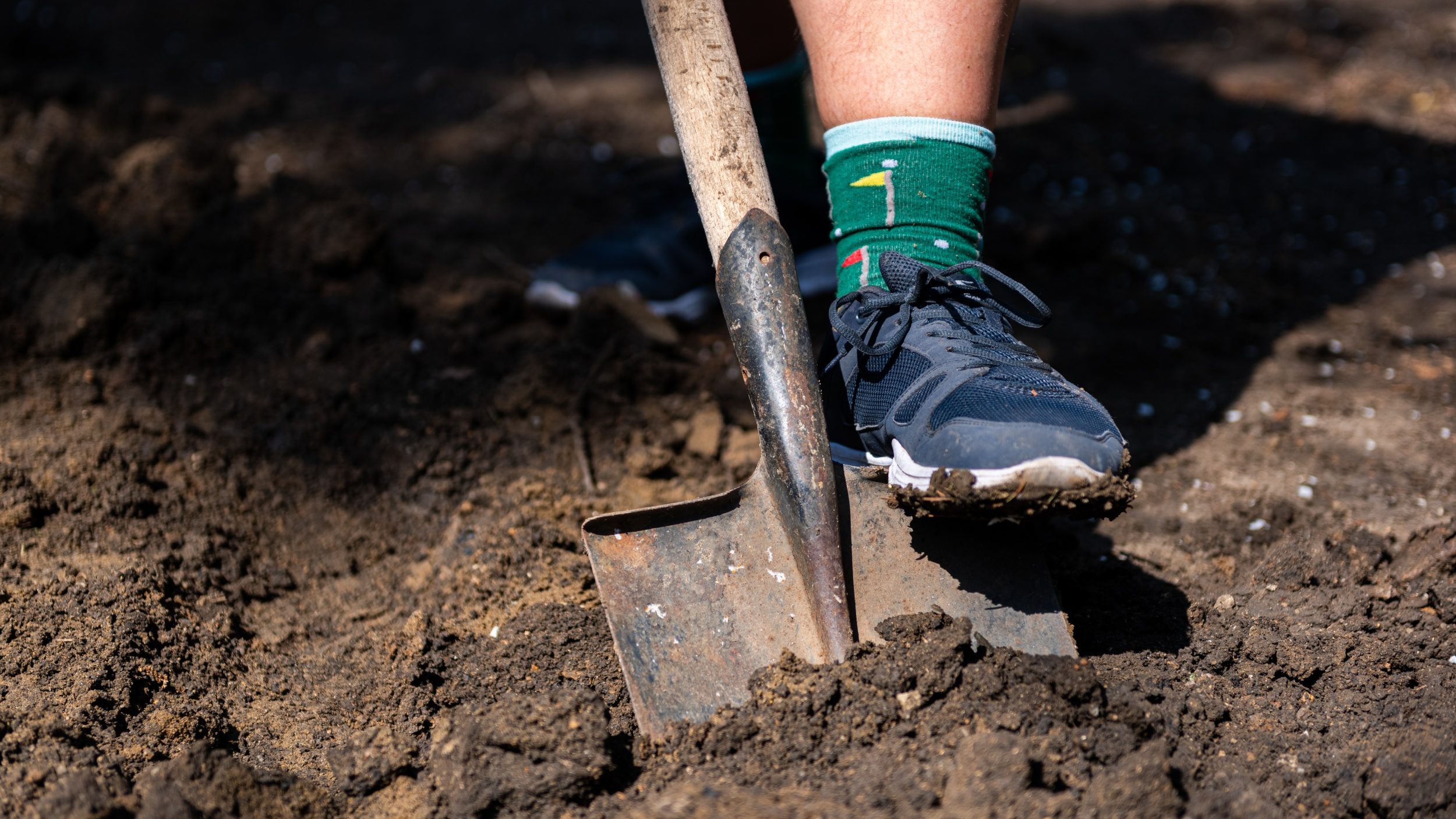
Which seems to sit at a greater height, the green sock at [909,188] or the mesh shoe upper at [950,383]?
the green sock at [909,188]

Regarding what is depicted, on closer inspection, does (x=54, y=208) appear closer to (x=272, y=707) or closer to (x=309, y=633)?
(x=309, y=633)

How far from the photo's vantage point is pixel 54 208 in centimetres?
277

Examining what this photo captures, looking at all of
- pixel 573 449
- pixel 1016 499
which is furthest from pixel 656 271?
pixel 1016 499

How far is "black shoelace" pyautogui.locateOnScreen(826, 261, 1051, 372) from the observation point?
1699 millimetres

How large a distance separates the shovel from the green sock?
0.56 ft

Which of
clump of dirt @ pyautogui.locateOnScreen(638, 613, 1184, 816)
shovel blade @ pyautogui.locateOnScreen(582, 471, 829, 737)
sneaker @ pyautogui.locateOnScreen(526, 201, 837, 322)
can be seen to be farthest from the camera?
sneaker @ pyautogui.locateOnScreen(526, 201, 837, 322)

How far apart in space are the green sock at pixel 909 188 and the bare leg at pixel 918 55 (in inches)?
1.0

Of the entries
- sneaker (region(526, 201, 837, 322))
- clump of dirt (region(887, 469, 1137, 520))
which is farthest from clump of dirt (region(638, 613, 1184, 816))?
sneaker (region(526, 201, 837, 322))

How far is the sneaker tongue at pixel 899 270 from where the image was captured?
1744 millimetres

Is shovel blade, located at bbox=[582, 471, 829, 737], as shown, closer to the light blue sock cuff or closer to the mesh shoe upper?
the mesh shoe upper

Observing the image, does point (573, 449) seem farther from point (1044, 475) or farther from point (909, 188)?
point (1044, 475)

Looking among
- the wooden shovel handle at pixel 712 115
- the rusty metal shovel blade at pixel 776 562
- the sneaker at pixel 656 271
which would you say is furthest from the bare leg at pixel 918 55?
the sneaker at pixel 656 271

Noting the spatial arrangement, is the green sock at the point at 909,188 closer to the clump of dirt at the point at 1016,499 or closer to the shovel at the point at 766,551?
the shovel at the point at 766,551

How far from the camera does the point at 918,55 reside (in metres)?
1.73
